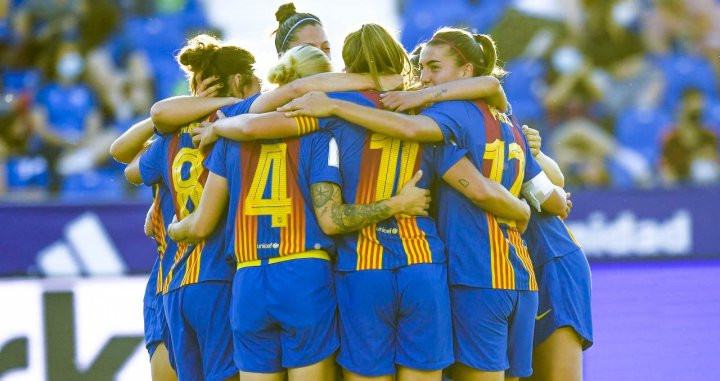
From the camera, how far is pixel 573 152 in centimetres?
977

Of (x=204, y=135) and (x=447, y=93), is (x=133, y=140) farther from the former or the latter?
(x=447, y=93)

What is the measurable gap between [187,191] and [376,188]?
0.87 meters

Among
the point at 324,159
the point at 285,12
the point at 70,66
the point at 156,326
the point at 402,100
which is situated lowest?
the point at 156,326

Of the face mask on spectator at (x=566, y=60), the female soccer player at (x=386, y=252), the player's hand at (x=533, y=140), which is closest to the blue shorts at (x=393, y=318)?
the female soccer player at (x=386, y=252)

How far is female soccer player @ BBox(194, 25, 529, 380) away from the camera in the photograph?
12.4 feet

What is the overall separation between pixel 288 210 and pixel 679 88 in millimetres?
7519

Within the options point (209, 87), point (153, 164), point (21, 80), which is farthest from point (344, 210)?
point (21, 80)

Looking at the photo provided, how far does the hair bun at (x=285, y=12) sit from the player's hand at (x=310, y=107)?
1.26 m

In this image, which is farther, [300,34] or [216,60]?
[300,34]

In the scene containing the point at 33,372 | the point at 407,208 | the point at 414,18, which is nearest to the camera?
the point at 407,208

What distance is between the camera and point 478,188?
3.88m

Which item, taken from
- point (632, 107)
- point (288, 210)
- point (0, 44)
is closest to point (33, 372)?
point (288, 210)

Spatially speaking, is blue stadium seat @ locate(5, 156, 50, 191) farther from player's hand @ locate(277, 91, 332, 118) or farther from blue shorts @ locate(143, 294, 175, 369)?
player's hand @ locate(277, 91, 332, 118)

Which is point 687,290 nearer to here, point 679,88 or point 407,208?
point 407,208
